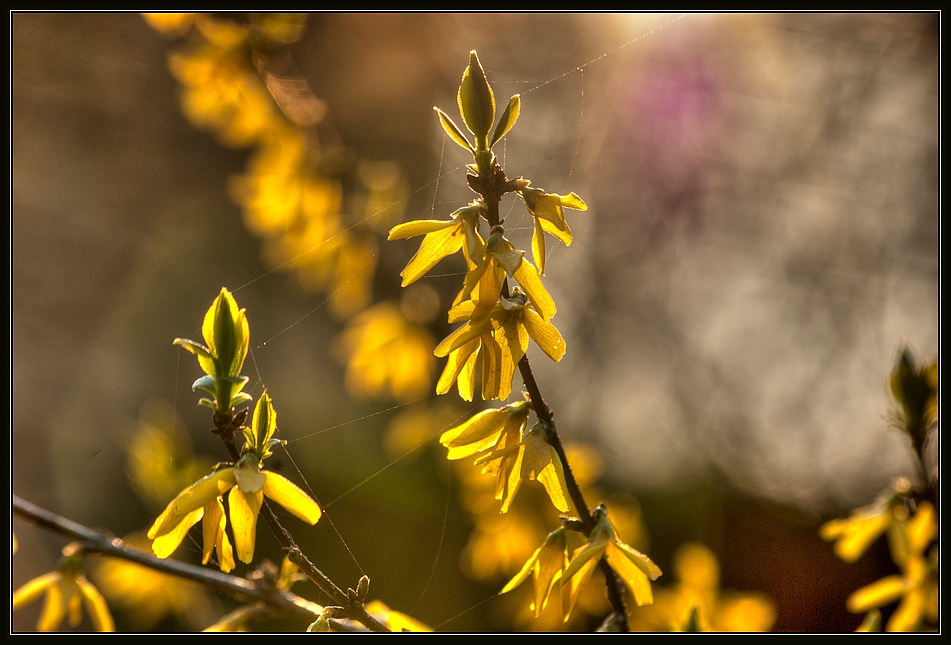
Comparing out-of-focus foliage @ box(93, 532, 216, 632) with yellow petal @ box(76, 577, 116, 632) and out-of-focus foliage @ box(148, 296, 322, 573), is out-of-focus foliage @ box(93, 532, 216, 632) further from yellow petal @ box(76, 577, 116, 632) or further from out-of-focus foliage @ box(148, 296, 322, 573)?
out-of-focus foliage @ box(148, 296, 322, 573)

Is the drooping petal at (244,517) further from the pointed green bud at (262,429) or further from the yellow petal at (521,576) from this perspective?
the yellow petal at (521,576)

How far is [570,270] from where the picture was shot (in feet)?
12.3

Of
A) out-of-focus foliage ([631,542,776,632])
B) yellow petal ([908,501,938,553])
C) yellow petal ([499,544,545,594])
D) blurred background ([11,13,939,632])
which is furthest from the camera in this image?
blurred background ([11,13,939,632])

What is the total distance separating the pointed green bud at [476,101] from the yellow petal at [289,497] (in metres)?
0.50

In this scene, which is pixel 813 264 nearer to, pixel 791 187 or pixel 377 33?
pixel 791 187

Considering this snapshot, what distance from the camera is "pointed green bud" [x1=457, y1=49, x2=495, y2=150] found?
2.42 ft

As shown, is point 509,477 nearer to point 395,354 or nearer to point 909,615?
point 909,615

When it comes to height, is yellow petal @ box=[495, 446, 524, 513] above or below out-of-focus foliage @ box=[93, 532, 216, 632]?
above

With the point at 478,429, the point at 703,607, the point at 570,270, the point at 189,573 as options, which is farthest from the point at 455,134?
the point at 570,270

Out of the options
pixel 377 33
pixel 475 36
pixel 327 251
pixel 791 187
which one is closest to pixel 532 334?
pixel 327 251

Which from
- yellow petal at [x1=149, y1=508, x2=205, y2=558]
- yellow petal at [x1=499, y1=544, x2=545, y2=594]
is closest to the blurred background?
yellow petal at [x1=499, y1=544, x2=545, y2=594]

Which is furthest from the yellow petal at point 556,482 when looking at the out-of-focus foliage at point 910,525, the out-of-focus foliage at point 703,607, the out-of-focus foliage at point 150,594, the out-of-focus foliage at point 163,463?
the out-of-focus foliage at point 150,594

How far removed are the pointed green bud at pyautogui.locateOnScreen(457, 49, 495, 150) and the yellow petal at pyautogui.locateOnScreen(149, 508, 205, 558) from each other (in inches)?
23.4

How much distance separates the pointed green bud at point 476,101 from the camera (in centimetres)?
74
